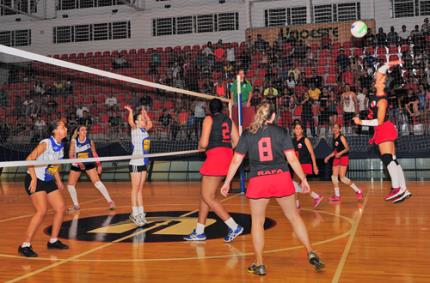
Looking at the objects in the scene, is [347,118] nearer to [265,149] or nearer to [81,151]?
[81,151]

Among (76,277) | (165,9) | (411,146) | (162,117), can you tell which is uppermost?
(165,9)

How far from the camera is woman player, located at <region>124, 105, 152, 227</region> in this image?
848 centimetres

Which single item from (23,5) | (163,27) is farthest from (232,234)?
(23,5)

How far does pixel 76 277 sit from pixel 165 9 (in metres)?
22.9

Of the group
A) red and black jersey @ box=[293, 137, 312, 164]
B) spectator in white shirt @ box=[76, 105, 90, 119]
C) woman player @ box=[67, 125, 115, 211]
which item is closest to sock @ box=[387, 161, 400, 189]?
red and black jersey @ box=[293, 137, 312, 164]

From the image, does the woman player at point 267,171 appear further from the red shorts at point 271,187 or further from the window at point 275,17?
the window at point 275,17

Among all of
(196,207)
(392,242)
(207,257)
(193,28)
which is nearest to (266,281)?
(207,257)

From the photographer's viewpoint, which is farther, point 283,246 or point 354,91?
point 354,91

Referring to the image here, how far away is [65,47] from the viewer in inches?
1095

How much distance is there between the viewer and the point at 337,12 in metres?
24.1

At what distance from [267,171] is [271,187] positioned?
0.55 feet

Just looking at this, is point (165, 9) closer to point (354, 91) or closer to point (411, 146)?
point (354, 91)

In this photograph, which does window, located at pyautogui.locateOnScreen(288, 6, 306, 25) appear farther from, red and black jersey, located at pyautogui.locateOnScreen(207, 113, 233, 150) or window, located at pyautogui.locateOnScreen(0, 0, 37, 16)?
red and black jersey, located at pyautogui.locateOnScreen(207, 113, 233, 150)

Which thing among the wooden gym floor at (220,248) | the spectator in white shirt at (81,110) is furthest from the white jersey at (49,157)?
the spectator in white shirt at (81,110)
